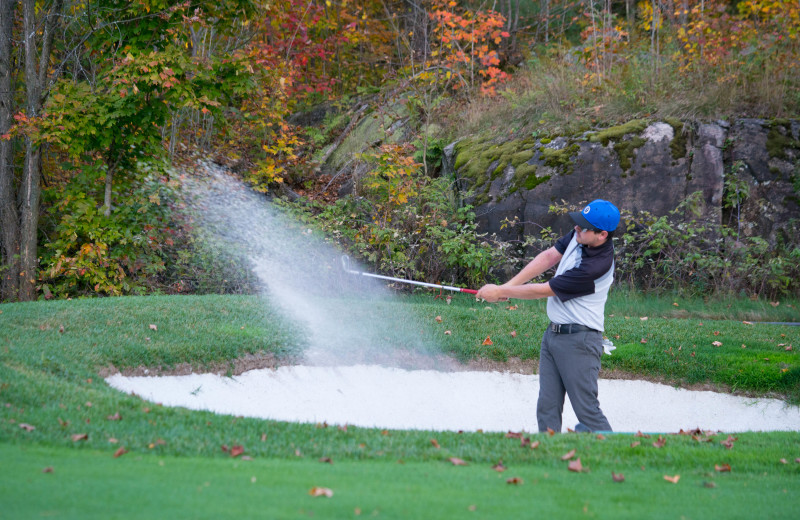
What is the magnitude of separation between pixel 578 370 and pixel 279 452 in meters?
2.20

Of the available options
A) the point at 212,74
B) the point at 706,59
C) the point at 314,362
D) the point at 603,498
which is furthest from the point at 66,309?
the point at 706,59

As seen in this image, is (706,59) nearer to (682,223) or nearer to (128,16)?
(682,223)

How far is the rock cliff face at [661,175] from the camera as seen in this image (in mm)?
10836

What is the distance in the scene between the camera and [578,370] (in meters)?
4.83

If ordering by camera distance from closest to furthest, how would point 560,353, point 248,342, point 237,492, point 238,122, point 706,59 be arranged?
point 237,492 → point 560,353 → point 248,342 → point 706,59 → point 238,122

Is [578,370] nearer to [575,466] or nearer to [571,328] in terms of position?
[571,328]

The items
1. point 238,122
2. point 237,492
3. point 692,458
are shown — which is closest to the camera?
point 237,492

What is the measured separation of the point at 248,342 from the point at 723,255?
24.9 feet

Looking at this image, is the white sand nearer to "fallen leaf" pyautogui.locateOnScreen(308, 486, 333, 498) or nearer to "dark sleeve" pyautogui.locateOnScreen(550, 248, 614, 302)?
"dark sleeve" pyautogui.locateOnScreen(550, 248, 614, 302)

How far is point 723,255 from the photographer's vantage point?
10500 millimetres

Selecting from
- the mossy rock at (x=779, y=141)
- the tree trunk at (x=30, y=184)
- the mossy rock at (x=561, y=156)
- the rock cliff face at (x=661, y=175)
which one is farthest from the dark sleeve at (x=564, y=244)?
the tree trunk at (x=30, y=184)

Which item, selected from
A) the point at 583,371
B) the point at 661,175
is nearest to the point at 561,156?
the point at 661,175

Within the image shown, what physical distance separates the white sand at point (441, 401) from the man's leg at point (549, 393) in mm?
1406

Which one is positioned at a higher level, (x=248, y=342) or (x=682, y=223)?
(x=682, y=223)
